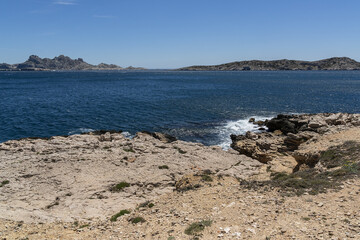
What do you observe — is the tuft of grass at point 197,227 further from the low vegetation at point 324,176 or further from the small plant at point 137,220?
the low vegetation at point 324,176

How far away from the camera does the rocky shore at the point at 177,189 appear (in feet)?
42.5

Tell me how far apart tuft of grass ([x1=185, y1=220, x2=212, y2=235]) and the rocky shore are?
1.9 inches

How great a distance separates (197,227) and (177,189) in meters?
7.20

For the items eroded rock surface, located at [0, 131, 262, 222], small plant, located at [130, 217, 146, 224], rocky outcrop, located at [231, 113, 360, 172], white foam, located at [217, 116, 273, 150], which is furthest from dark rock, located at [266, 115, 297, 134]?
small plant, located at [130, 217, 146, 224]

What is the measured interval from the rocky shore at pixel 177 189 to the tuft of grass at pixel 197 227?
0.05m

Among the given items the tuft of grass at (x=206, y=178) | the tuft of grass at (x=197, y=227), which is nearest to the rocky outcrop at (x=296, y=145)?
the tuft of grass at (x=206, y=178)

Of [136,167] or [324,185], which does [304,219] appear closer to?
[324,185]

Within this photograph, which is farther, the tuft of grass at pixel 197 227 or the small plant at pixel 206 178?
the small plant at pixel 206 178

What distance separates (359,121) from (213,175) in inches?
1037

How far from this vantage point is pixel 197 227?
13.0m

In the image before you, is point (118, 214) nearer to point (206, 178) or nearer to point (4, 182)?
point (206, 178)

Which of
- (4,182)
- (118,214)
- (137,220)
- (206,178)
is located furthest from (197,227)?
(4,182)

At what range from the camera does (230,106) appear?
65625 mm

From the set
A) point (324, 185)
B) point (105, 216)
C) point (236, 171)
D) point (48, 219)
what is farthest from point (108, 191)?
point (324, 185)
